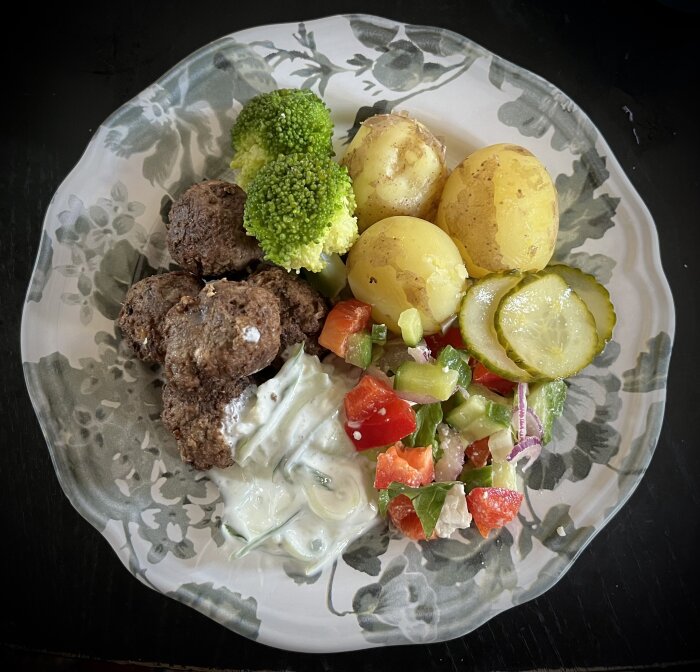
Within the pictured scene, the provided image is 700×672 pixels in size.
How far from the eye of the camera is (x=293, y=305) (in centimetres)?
202

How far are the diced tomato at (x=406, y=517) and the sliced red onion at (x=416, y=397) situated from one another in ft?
1.13

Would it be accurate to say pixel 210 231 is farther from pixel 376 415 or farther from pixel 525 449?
pixel 525 449

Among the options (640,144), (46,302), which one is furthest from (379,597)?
(640,144)

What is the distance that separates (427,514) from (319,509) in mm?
378


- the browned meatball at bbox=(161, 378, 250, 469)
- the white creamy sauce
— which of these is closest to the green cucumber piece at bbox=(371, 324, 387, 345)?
the white creamy sauce

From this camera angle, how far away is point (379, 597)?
2.03 metres

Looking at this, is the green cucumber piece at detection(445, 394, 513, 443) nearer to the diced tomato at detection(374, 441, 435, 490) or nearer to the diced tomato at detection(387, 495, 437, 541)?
the diced tomato at detection(374, 441, 435, 490)

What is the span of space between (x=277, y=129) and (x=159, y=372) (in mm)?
1009

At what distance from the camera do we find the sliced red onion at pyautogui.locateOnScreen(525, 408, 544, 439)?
82.1 inches

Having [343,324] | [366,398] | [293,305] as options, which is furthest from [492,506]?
[293,305]

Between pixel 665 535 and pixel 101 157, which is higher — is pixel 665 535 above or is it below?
below

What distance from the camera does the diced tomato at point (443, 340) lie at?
213 cm

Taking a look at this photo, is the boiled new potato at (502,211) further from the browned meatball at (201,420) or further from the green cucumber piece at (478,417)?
the browned meatball at (201,420)

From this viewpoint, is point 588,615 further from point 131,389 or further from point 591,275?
point 131,389
